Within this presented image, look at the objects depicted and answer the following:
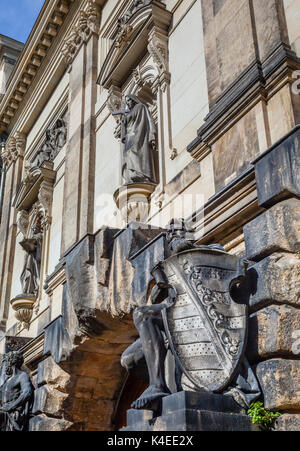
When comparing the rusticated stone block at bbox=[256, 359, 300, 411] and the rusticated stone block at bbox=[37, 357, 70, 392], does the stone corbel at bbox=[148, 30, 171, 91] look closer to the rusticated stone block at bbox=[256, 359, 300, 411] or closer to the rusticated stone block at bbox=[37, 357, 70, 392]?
the rusticated stone block at bbox=[37, 357, 70, 392]

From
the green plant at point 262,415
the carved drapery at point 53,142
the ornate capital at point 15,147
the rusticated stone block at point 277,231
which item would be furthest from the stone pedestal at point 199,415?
the ornate capital at point 15,147

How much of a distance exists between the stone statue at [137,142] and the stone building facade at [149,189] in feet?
0.65

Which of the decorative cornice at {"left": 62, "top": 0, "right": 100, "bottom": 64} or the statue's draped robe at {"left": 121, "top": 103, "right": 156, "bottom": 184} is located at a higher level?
the decorative cornice at {"left": 62, "top": 0, "right": 100, "bottom": 64}

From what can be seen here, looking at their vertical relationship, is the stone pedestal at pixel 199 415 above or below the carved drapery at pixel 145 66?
below

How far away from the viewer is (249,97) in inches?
254

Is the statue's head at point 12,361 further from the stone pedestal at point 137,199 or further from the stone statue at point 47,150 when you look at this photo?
the stone statue at point 47,150

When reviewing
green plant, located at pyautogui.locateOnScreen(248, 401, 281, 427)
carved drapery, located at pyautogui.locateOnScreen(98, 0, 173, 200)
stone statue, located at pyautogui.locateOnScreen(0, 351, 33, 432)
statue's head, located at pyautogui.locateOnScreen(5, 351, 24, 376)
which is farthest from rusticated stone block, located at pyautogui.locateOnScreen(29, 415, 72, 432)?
green plant, located at pyautogui.locateOnScreen(248, 401, 281, 427)

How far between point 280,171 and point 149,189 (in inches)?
172

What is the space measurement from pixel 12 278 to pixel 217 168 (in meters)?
10.8

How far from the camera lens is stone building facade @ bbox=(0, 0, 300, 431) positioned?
4801 mm

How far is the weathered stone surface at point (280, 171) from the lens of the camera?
187 inches

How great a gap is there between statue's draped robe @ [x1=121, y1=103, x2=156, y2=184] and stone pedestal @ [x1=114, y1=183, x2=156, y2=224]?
0.50 ft

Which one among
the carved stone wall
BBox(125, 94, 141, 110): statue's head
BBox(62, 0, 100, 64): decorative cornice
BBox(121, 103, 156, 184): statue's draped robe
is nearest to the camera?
the carved stone wall

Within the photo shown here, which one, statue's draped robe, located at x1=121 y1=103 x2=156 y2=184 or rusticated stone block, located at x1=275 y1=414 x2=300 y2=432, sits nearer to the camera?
rusticated stone block, located at x1=275 y1=414 x2=300 y2=432
